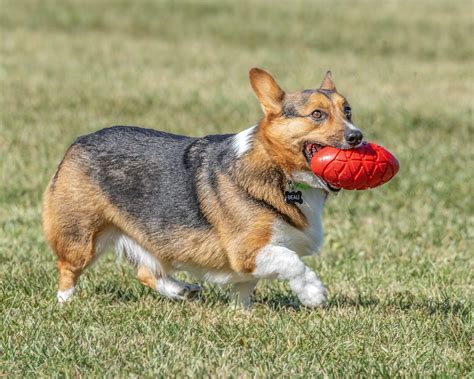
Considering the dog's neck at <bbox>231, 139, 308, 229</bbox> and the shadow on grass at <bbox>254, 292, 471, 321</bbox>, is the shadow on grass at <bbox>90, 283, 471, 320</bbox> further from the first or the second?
the dog's neck at <bbox>231, 139, 308, 229</bbox>

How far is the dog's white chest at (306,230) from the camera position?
5871mm

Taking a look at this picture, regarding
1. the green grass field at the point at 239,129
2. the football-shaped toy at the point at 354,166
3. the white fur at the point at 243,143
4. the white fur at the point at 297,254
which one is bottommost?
the green grass field at the point at 239,129

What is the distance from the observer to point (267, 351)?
16.9ft

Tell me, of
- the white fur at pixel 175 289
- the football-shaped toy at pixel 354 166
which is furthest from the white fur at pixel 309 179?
the white fur at pixel 175 289

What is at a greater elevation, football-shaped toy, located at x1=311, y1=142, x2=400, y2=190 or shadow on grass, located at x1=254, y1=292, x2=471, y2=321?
football-shaped toy, located at x1=311, y1=142, x2=400, y2=190

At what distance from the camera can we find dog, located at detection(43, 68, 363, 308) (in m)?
5.79

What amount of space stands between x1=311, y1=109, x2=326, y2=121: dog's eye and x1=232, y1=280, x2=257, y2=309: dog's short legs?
125 cm

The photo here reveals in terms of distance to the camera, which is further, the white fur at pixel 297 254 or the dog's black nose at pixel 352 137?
the white fur at pixel 297 254

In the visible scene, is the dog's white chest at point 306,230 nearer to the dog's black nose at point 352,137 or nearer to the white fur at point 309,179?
the white fur at point 309,179

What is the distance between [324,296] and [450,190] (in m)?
5.35

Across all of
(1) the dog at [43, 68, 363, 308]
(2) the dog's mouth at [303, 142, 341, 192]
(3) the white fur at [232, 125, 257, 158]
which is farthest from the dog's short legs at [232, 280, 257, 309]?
(2) the dog's mouth at [303, 142, 341, 192]

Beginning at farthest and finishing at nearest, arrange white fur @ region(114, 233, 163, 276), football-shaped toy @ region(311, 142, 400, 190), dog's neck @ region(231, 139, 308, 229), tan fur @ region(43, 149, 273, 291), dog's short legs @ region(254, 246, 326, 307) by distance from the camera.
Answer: white fur @ region(114, 233, 163, 276) → tan fur @ region(43, 149, 273, 291) → dog's neck @ region(231, 139, 308, 229) → dog's short legs @ region(254, 246, 326, 307) → football-shaped toy @ region(311, 142, 400, 190)

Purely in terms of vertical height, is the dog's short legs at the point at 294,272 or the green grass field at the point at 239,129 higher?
the dog's short legs at the point at 294,272

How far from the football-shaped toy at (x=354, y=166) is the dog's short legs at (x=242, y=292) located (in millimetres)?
1079
